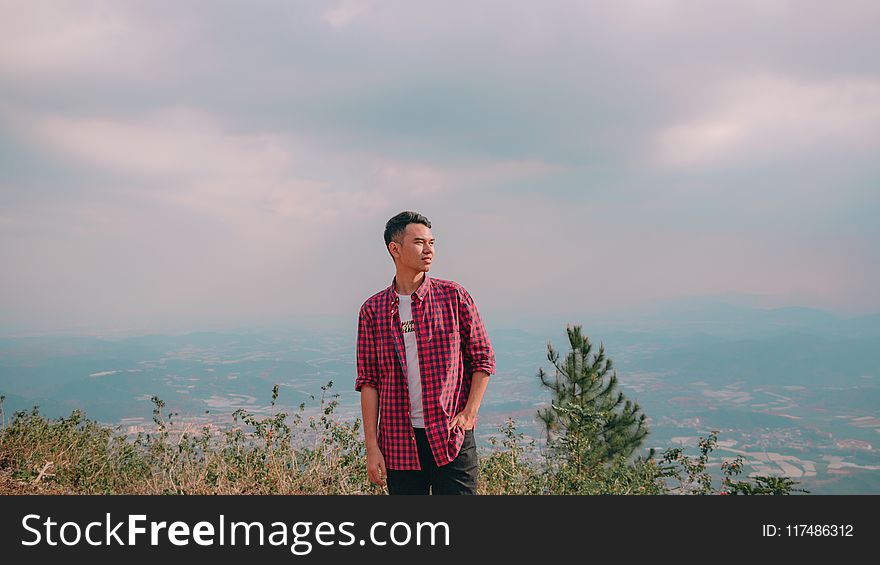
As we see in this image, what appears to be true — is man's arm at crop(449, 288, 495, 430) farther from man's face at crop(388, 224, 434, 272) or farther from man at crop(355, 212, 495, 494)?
man's face at crop(388, 224, 434, 272)

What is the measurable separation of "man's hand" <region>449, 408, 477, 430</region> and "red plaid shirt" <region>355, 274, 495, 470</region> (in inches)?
0.9

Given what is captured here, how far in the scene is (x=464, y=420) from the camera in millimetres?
3066

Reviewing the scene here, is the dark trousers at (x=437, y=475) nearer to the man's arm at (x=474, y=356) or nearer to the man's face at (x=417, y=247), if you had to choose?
the man's arm at (x=474, y=356)

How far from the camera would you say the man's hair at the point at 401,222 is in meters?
3.18

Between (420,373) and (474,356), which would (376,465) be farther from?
(474,356)

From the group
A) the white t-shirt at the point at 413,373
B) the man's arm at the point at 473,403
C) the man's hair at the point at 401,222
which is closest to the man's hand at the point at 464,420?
the man's arm at the point at 473,403

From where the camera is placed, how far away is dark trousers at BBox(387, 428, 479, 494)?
3.05 m

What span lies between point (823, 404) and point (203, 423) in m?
43.2

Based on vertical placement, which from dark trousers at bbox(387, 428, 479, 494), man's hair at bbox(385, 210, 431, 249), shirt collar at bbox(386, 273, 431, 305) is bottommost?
dark trousers at bbox(387, 428, 479, 494)

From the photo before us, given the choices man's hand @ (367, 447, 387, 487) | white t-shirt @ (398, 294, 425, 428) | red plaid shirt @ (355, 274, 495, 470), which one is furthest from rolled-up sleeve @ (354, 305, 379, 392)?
man's hand @ (367, 447, 387, 487)

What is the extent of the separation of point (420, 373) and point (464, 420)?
0.96 ft

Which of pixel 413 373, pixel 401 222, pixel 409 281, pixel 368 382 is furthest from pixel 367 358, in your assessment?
pixel 401 222
